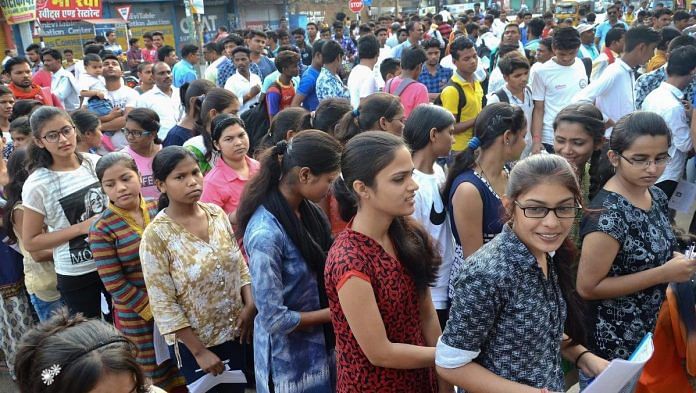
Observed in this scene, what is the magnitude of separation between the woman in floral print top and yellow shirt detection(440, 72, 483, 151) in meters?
2.98

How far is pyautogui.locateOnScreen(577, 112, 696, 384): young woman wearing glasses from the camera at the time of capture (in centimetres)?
213

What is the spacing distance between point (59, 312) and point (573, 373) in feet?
7.64

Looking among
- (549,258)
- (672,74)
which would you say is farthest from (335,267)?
(672,74)

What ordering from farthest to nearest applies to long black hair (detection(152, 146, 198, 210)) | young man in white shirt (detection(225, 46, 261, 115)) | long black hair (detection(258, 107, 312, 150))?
1. young man in white shirt (detection(225, 46, 261, 115))
2. long black hair (detection(258, 107, 312, 150))
3. long black hair (detection(152, 146, 198, 210))

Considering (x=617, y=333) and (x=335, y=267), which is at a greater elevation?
(x=335, y=267)

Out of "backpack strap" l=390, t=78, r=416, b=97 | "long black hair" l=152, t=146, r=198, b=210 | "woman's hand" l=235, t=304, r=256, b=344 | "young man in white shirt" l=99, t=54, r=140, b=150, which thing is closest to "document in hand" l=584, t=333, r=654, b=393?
"woman's hand" l=235, t=304, r=256, b=344

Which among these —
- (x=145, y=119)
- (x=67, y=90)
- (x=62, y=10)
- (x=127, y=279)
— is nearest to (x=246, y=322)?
(x=127, y=279)

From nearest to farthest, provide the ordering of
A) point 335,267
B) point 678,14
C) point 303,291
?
point 335,267
point 303,291
point 678,14

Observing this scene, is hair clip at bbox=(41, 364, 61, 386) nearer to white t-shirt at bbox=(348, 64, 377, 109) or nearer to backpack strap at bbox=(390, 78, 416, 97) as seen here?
backpack strap at bbox=(390, 78, 416, 97)

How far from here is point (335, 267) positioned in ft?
5.99

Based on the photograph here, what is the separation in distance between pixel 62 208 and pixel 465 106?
348 centimetres

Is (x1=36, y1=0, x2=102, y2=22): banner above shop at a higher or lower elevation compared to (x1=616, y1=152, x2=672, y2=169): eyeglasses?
higher

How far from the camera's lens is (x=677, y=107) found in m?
4.16

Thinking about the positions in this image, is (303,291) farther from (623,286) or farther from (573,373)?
(573,373)
